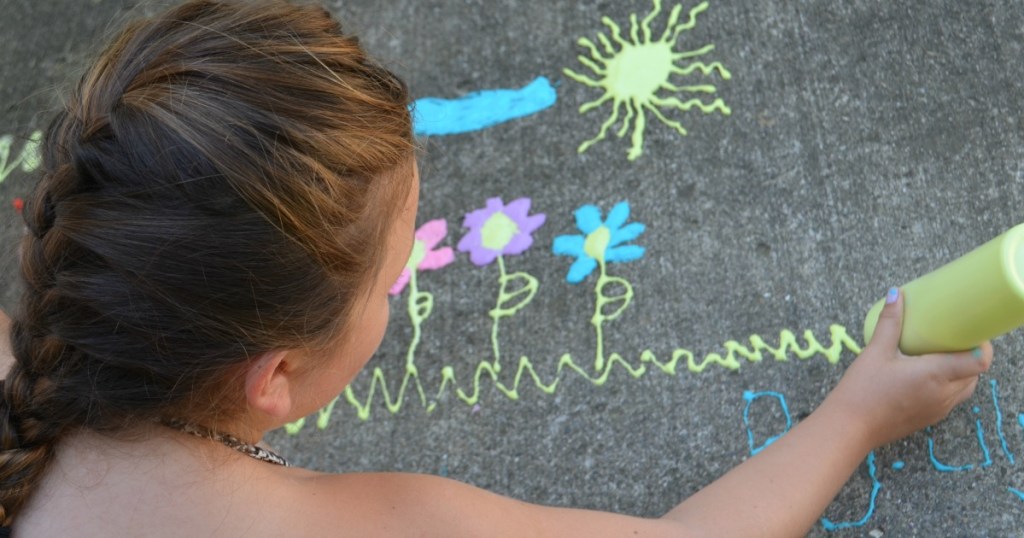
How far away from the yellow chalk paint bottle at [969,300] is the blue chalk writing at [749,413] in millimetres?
203

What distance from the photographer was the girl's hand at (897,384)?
1162 millimetres

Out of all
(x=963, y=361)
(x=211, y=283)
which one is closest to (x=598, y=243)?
(x=963, y=361)

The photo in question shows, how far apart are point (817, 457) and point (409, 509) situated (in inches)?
22.6

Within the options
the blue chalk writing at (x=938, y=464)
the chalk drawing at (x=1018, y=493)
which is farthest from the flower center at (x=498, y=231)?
the chalk drawing at (x=1018, y=493)

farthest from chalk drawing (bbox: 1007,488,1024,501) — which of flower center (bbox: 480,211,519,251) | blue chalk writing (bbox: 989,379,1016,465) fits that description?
flower center (bbox: 480,211,519,251)

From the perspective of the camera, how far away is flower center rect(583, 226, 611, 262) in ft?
4.94

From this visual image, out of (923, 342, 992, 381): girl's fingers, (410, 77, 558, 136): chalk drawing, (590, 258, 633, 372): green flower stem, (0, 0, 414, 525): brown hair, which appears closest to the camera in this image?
(0, 0, 414, 525): brown hair

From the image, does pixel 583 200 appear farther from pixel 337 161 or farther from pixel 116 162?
pixel 116 162

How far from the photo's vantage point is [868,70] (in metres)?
1.51

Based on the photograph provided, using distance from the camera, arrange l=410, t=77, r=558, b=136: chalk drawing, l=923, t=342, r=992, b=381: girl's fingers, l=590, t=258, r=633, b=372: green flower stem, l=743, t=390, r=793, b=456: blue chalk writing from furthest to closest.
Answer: l=410, t=77, r=558, b=136: chalk drawing < l=590, t=258, r=633, b=372: green flower stem < l=743, t=390, r=793, b=456: blue chalk writing < l=923, t=342, r=992, b=381: girl's fingers

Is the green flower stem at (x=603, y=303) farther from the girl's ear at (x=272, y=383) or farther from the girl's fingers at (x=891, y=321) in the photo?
the girl's ear at (x=272, y=383)

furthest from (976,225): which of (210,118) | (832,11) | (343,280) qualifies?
(210,118)

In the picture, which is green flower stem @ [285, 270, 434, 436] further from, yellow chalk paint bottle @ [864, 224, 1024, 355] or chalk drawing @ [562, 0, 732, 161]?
yellow chalk paint bottle @ [864, 224, 1024, 355]

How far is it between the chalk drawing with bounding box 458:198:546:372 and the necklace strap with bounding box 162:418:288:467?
1.90ft
